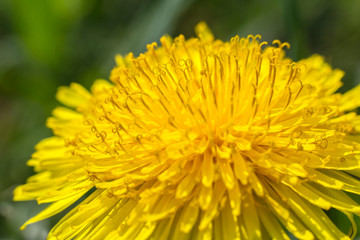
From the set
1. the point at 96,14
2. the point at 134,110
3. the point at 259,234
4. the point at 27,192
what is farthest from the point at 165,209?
the point at 96,14

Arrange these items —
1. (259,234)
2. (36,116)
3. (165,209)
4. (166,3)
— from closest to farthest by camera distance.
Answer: (259,234) → (165,209) → (166,3) → (36,116)

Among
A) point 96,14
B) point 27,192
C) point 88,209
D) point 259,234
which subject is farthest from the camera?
point 96,14

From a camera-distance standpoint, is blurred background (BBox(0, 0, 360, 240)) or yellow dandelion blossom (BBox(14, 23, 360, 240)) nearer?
yellow dandelion blossom (BBox(14, 23, 360, 240))

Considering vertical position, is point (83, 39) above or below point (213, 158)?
above

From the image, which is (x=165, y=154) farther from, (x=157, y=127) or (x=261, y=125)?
(x=261, y=125)

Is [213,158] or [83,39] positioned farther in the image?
[83,39]
